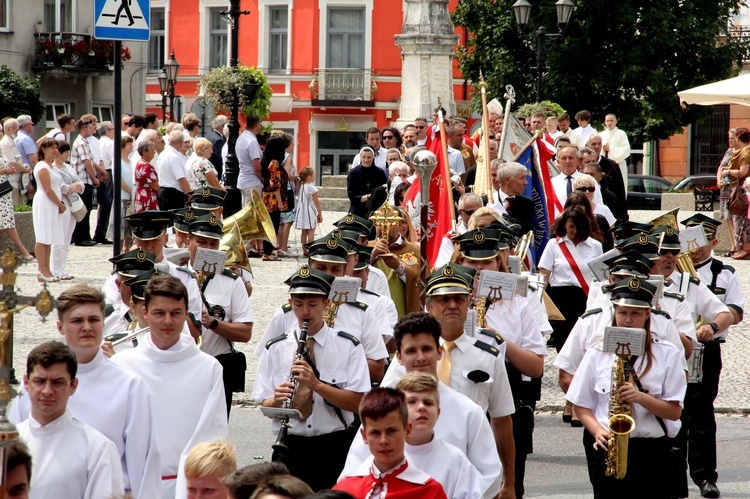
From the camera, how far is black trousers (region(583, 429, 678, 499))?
693 cm

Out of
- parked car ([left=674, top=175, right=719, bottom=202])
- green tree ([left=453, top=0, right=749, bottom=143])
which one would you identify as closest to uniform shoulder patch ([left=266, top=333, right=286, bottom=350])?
parked car ([left=674, top=175, right=719, bottom=202])

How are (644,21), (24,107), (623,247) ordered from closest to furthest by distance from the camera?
(623,247) → (24,107) → (644,21)

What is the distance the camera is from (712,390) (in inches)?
352

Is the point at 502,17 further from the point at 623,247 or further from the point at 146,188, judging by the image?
the point at 623,247

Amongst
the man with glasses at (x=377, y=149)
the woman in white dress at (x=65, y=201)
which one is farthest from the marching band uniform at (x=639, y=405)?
the man with glasses at (x=377, y=149)

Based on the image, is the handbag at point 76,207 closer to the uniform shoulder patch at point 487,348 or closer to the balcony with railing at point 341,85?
the uniform shoulder patch at point 487,348

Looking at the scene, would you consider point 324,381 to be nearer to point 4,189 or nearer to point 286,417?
point 286,417

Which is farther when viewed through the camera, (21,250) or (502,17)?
(502,17)

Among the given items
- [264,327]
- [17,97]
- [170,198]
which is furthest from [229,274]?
[17,97]

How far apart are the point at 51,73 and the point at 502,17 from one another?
13564mm

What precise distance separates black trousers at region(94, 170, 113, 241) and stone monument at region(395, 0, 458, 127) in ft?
32.9

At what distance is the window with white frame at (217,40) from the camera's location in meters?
49.5

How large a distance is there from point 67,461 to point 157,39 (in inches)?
1851

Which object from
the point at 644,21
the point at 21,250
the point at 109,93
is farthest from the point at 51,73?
the point at 21,250
